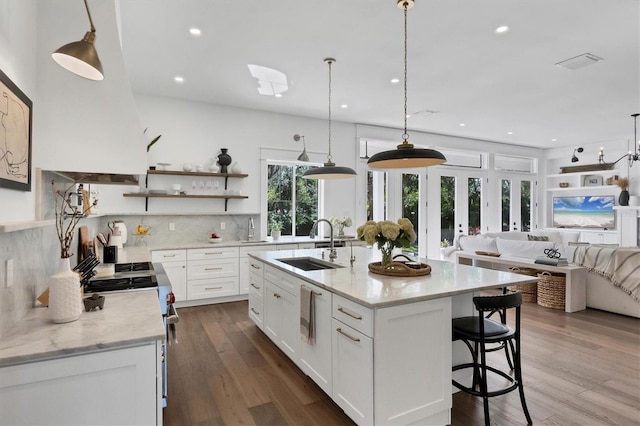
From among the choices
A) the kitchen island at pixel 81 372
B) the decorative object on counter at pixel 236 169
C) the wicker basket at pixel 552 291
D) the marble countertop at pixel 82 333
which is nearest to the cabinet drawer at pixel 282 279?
the marble countertop at pixel 82 333

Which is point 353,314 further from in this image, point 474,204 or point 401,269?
point 474,204

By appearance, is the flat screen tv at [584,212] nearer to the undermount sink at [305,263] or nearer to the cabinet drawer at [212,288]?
the undermount sink at [305,263]

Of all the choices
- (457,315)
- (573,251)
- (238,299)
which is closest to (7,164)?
(457,315)

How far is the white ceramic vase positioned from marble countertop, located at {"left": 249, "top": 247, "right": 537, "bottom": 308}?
1371mm

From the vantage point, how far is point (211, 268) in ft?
16.2

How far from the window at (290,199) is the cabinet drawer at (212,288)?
1.29m

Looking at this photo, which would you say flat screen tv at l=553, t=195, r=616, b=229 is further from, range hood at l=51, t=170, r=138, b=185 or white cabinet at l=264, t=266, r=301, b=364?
range hood at l=51, t=170, r=138, b=185

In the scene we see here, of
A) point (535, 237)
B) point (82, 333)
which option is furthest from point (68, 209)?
point (535, 237)

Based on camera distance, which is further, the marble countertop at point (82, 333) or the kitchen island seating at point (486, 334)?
the kitchen island seating at point (486, 334)

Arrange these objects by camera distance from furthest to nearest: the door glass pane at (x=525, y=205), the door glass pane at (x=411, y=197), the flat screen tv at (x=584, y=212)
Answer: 1. the door glass pane at (x=525, y=205)
2. the flat screen tv at (x=584, y=212)
3. the door glass pane at (x=411, y=197)

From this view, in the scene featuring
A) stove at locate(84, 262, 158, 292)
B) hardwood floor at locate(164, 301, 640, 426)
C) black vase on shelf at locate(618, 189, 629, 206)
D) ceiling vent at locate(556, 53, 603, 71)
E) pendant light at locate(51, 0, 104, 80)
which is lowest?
hardwood floor at locate(164, 301, 640, 426)

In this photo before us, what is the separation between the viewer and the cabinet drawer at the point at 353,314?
1.95 m

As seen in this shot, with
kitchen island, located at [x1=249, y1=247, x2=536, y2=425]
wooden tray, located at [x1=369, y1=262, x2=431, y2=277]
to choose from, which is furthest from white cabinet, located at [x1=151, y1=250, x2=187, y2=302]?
wooden tray, located at [x1=369, y1=262, x2=431, y2=277]

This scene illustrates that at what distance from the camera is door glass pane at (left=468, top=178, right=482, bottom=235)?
26.7ft
